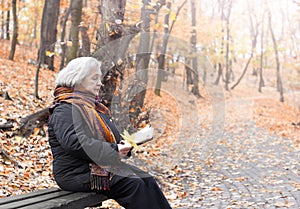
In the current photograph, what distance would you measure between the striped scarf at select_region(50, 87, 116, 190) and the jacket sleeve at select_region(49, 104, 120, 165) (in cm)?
5

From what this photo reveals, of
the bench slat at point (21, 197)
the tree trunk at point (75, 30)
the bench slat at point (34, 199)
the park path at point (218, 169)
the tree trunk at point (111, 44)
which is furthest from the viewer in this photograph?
the tree trunk at point (75, 30)

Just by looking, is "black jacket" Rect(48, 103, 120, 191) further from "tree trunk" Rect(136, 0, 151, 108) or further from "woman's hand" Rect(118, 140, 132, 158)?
"tree trunk" Rect(136, 0, 151, 108)

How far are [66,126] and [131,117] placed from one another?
309 centimetres

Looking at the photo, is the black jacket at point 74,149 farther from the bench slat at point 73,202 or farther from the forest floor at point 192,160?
the forest floor at point 192,160

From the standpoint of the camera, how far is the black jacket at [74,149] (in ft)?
9.37

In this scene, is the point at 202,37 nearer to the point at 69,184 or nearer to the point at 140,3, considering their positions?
the point at 140,3

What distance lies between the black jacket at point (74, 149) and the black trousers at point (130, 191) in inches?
0.7

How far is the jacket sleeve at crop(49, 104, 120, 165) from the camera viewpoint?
285 centimetres

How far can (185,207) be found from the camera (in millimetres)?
4766

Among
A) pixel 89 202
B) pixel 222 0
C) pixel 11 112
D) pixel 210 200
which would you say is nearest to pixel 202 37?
pixel 222 0

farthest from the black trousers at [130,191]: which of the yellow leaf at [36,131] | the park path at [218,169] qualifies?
the yellow leaf at [36,131]

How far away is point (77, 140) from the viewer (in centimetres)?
285

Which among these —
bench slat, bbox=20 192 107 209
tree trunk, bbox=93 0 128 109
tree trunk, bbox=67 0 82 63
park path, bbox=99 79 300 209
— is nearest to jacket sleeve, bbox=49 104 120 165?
bench slat, bbox=20 192 107 209

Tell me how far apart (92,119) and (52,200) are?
0.70m
